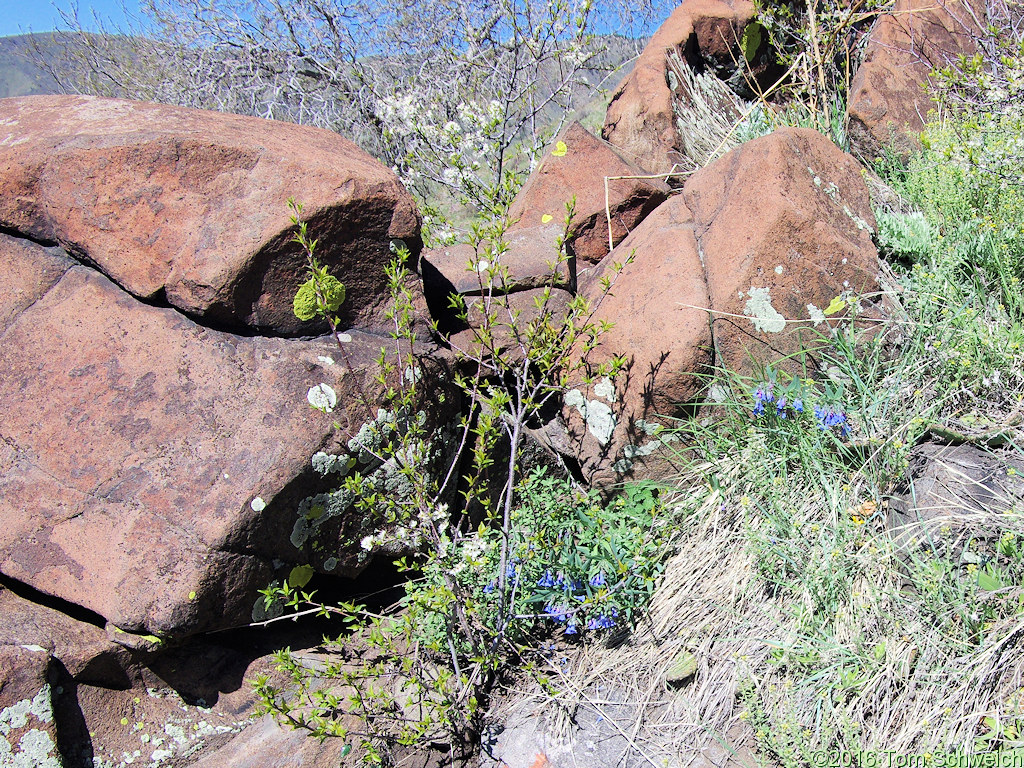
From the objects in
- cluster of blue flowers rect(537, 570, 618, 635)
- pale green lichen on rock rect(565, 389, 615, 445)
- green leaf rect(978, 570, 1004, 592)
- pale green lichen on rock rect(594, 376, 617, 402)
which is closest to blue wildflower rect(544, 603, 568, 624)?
cluster of blue flowers rect(537, 570, 618, 635)

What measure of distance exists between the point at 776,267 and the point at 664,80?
2253 millimetres

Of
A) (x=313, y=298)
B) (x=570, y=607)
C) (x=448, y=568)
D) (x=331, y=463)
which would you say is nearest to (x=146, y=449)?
(x=331, y=463)

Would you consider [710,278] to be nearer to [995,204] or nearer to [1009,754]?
[995,204]

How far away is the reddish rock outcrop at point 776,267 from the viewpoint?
3020 mm

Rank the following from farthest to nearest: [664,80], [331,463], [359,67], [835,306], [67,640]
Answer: [359,67]
[664,80]
[835,306]
[331,463]
[67,640]

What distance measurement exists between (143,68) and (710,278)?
29.5 feet

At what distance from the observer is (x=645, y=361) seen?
3.09 meters

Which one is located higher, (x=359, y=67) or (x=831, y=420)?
(x=359, y=67)

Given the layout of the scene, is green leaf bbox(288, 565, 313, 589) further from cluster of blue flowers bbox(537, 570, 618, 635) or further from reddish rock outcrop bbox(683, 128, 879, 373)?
reddish rock outcrop bbox(683, 128, 879, 373)

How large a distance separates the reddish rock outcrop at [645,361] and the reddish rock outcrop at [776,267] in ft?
0.31

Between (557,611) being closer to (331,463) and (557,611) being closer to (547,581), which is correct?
(547,581)

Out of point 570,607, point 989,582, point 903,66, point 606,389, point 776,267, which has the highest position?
point 903,66

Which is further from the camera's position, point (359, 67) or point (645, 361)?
point (359, 67)

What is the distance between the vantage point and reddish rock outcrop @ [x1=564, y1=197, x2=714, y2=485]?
9.98 feet
